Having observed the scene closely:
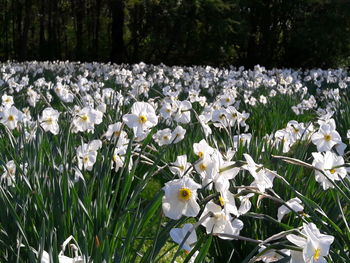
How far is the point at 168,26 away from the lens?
16969 millimetres

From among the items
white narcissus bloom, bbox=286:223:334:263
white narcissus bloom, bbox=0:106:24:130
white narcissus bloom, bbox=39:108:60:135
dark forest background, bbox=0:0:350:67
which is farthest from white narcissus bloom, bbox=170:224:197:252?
dark forest background, bbox=0:0:350:67

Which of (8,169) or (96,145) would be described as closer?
(8,169)

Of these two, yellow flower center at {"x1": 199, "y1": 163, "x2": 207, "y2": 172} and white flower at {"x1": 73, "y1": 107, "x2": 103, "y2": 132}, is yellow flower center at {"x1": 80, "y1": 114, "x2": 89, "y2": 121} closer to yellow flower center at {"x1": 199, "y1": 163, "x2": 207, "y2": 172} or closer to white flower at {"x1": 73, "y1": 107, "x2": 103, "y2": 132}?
white flower at {"x1": 73, "y1": 107, "x2": 103, "y2": 132}

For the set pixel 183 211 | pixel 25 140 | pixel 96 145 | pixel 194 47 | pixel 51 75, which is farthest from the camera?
pixel 194 47

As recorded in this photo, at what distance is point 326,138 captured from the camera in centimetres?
215

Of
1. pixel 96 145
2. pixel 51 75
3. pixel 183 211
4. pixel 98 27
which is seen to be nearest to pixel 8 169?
pixel 96 145

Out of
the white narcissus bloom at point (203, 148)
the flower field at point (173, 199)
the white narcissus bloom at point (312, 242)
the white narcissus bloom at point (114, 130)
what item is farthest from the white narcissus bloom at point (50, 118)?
the white narcissus bloom at point (312, 242)

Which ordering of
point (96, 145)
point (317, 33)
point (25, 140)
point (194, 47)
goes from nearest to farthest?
1. point (96, 145)
2. point (25, 140)
3. point (317, 33)
4. point (194, 47)

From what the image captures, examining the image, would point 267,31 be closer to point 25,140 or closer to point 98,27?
point 98,27

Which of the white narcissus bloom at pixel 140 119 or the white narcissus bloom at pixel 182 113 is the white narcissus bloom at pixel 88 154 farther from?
the white narcissus bloom at pixel 182 113

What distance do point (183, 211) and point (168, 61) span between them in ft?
54.6

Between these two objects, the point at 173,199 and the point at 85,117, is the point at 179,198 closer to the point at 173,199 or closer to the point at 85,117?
the point at 173,199

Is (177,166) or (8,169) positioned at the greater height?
(177,166)

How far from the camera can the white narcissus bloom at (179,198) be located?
1318 millimetres
